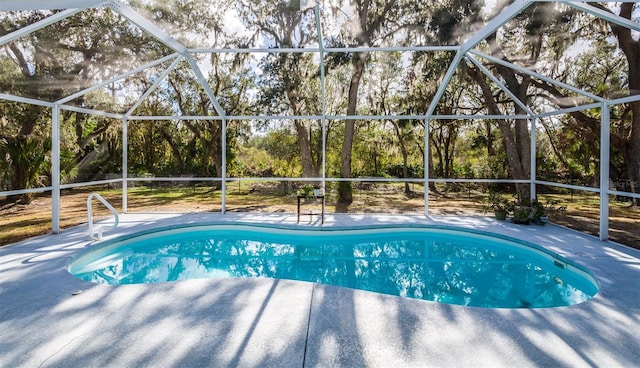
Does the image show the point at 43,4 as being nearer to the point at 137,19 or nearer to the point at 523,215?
the point at 137,19

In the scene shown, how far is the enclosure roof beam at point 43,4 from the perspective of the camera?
312 cm

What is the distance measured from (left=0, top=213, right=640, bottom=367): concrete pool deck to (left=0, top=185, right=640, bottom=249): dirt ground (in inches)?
151

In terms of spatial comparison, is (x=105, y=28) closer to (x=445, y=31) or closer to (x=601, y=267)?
(x=445, y=31)

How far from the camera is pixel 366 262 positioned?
17.0 ft

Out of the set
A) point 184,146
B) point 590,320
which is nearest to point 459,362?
point 590,320

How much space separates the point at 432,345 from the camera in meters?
2.21

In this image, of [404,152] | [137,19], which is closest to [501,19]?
[137,19]

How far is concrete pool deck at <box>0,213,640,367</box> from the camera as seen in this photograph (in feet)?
6.77

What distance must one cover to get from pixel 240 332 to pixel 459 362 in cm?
137

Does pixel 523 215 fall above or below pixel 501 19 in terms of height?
below

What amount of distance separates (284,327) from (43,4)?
143 inches

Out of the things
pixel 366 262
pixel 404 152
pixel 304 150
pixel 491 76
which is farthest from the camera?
pixel 404 152

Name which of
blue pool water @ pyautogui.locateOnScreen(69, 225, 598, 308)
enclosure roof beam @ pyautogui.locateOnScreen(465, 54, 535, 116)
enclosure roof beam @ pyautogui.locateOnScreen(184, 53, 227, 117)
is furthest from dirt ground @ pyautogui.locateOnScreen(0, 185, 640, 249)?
enclosure roof beam @ pyautogui.locateOnScreen(184, 53, 227, 117)

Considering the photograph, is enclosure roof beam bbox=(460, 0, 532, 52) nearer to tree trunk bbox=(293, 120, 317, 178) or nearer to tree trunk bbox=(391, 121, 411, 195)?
tree trunk bbox=(293, 120, 317, 178)
